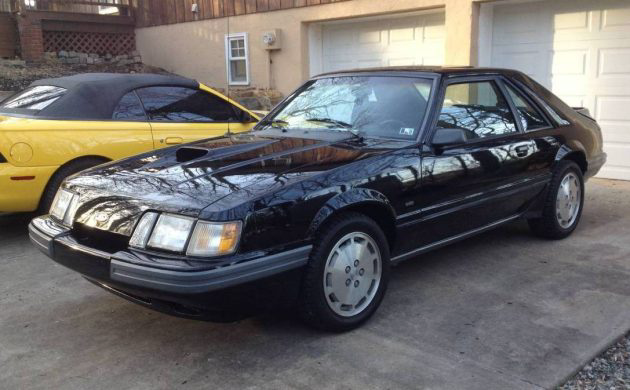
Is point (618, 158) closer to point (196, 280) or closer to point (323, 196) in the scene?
point (323, 196)

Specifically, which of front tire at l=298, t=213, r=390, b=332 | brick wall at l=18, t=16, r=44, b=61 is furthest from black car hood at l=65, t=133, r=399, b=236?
brick wall at l=18, t=16, r=44, b=61

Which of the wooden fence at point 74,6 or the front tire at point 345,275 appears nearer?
the front tire at point 345,275

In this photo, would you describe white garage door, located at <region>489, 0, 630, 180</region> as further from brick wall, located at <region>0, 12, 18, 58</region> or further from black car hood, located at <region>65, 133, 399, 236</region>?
brick wall, located at <region>0, 12, 18, 58</region>

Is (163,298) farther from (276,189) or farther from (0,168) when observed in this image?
(0,168)

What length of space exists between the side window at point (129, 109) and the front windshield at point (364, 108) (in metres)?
1.69

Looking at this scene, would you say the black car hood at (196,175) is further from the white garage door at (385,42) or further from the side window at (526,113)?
the white garage door at (385,42)

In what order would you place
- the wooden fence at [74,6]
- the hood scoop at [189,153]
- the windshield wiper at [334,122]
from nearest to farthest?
1. the hood scoop at [189,153]
2. the windshield wiper at [334,122]
3. the wooden fence at [74,6]

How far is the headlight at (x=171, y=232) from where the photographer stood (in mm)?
2902

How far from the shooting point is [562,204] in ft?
17.1

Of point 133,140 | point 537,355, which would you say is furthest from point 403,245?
point 133,140

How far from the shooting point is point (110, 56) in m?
14.8

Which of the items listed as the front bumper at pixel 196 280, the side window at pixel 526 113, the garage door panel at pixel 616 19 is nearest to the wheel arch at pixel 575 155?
the side window at pixel 526 113

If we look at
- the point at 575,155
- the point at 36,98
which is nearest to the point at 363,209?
the point at 575,155

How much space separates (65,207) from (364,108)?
208 centimetres
